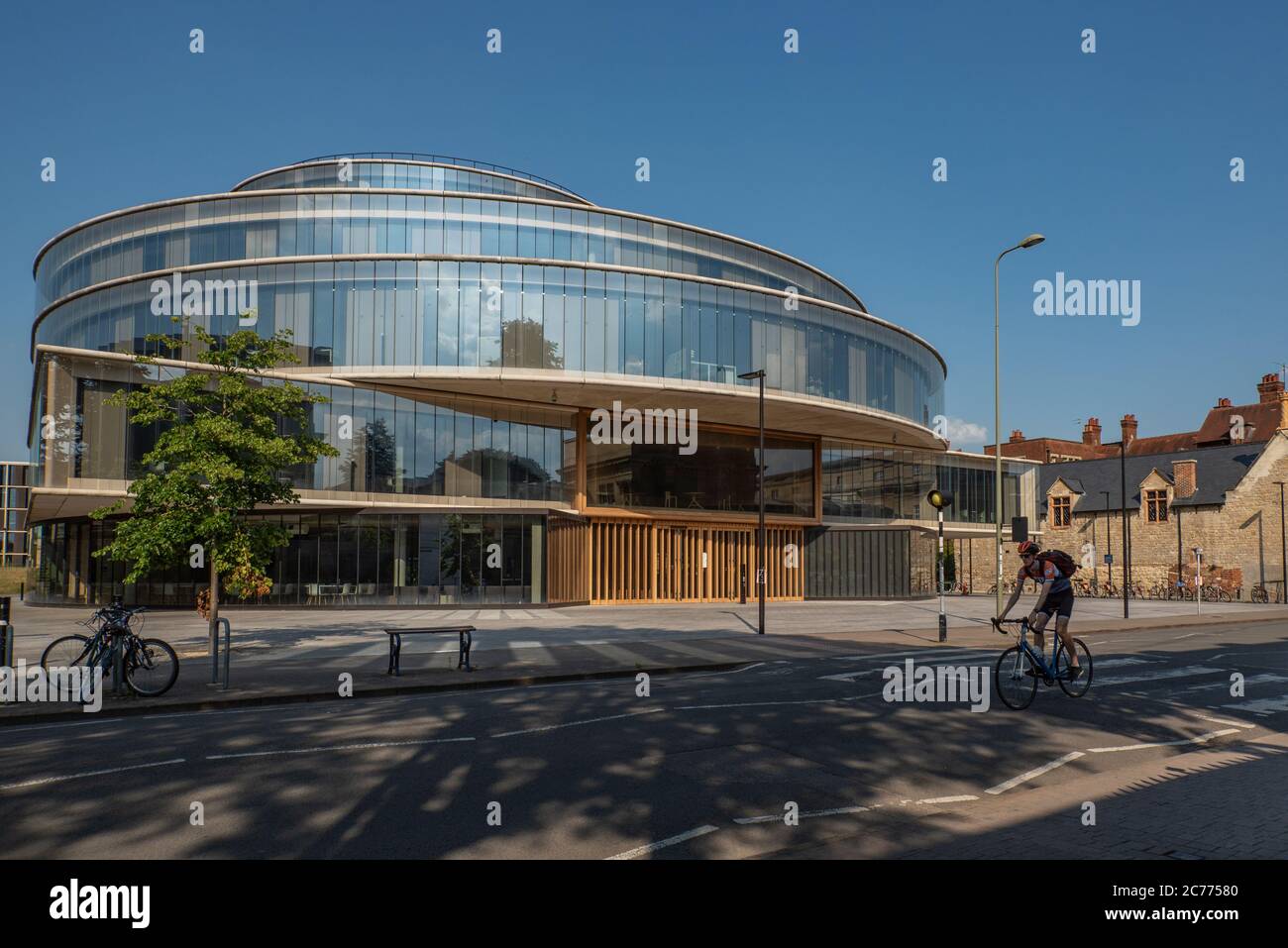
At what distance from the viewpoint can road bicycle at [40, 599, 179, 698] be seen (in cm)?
1278

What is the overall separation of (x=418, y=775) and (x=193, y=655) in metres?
12.6

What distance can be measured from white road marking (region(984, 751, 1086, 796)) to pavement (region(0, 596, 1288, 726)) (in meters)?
8.67

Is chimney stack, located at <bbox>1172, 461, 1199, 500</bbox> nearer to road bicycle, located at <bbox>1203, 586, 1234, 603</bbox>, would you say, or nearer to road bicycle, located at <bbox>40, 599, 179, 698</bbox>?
road bicycle, located at <bbox>1203, 586, 1234, 603</bbox>

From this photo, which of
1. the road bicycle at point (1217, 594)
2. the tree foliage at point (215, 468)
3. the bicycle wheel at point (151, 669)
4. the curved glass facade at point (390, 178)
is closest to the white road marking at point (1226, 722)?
the bicycle wheel at point (151, 669)

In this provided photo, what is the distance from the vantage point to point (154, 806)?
6.94 meters

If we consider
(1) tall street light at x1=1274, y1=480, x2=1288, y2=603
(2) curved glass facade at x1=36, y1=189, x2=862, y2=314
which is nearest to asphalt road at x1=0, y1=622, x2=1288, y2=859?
(2) curved glass facade at x1=36, y1=189, x2=862, y2=314

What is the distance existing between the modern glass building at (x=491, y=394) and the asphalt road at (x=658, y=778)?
24062 millimetres

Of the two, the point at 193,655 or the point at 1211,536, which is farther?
the point at 1211,536

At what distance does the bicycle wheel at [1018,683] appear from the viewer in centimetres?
1179

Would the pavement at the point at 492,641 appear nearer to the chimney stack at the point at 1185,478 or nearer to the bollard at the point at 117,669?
the bollard at the point at 117,669

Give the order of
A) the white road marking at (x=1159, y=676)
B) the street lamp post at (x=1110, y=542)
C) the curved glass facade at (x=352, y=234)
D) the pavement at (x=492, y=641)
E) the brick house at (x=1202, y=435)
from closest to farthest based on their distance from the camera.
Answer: the pavement at (x=492, y=641) → the white road marking at (x=1159, y=676) → the curved glass facade at (x=352, y=234) → the street lamp post at (x=1110, y=542) → the brick house at (x=1202, y=435)
